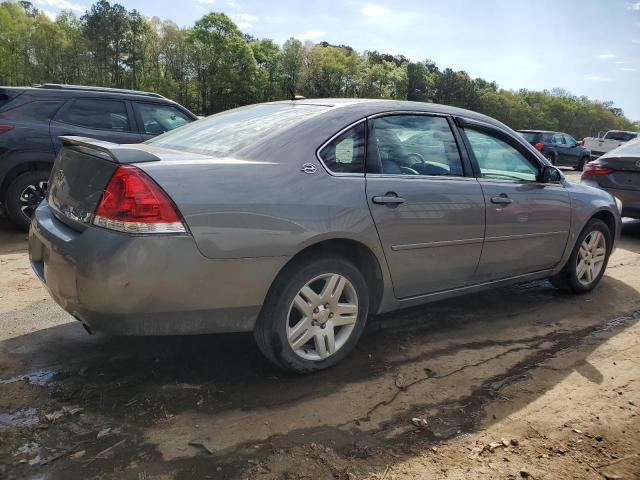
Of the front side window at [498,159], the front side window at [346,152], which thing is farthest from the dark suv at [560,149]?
the front side window at [346,152]

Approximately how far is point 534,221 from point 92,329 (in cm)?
329

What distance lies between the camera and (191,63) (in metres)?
82.8

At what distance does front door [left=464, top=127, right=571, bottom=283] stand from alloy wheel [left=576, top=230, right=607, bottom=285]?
46 cm

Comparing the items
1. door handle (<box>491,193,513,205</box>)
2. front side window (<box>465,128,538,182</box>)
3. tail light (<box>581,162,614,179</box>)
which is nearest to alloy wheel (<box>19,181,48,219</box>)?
front side window (<box>465,128,538,182</box>)

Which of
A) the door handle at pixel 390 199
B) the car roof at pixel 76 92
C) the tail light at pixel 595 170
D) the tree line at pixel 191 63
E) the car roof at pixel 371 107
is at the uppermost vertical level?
the tree line at pixel 191 63

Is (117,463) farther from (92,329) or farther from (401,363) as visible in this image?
(401,363)

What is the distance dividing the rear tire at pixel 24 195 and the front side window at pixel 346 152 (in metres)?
4.68

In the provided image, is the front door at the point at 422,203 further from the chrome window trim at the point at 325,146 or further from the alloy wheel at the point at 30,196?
the alloy wheel at the point at 30,196

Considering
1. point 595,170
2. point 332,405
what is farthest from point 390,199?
point 595,170

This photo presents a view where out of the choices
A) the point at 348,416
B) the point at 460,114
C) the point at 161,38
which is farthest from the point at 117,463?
the point at 161,38

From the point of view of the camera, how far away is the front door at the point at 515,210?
3822 mm

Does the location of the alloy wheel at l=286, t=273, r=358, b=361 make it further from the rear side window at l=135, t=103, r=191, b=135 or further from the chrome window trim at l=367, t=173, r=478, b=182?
the rear side window at l=135, t=103, r=191, b=135

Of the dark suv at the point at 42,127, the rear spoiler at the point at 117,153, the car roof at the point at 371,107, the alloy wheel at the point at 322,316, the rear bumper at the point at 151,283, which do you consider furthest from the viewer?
the dark suv at the point at 42,127

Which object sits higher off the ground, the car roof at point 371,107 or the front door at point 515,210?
the car roof at point 371,107
